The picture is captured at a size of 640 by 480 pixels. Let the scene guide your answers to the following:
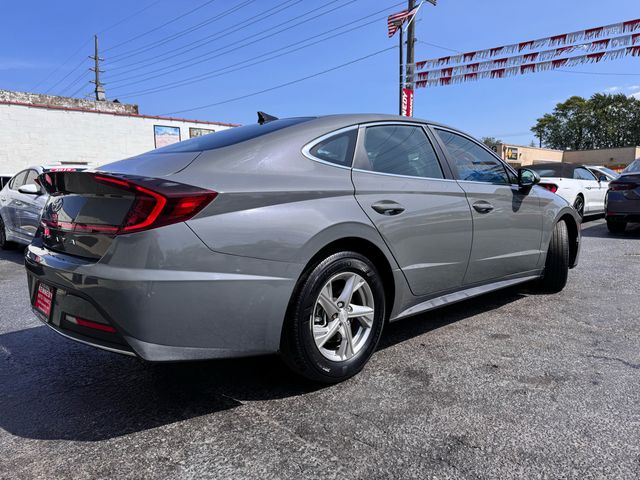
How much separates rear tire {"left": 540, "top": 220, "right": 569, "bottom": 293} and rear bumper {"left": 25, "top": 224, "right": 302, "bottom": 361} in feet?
10.2

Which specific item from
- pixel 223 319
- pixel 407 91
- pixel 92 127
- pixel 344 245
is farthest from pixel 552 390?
pixel 92 127

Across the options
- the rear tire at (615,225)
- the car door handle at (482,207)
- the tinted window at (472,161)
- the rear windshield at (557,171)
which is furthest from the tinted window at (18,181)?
the rear tire at (615,225)

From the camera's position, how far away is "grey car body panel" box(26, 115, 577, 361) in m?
2.08

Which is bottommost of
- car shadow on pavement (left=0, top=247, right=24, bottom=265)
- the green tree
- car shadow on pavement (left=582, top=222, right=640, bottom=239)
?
car shadow on pavement (left=0, top=247, right=24, bottom=265)

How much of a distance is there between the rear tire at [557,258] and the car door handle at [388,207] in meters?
2.25

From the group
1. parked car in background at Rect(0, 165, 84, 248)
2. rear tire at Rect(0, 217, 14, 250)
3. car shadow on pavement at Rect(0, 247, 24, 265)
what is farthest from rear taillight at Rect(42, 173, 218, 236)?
rear tire at Rect(0, 217, 14, 250)

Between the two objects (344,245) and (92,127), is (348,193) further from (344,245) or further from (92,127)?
(92,127)

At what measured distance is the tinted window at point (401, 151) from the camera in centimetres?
301

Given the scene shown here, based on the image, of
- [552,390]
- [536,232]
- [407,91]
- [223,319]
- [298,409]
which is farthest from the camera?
[407,91]

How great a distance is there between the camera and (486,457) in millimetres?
1986

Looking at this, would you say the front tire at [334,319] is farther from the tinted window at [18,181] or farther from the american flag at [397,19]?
the american flag at [397,19]

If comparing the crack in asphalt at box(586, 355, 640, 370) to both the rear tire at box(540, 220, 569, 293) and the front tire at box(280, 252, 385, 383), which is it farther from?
the rear tire at box(540, 220, 569, 293)

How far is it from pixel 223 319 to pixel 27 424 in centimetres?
112

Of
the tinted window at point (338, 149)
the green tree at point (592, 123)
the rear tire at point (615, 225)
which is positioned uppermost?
the green tree at point (592, 123)
